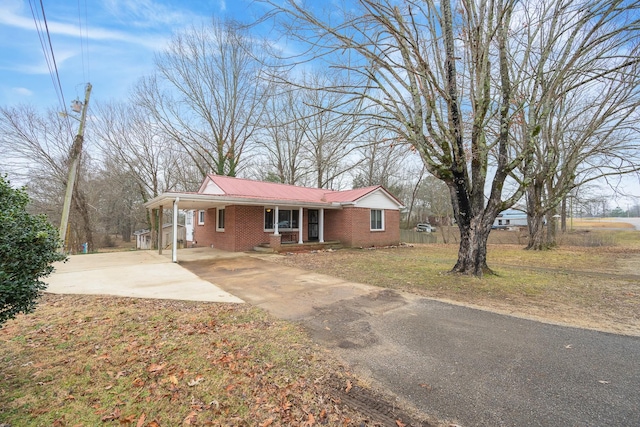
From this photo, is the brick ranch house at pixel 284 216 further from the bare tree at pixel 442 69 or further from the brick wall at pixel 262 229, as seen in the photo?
the bare tree at pixel 442 69

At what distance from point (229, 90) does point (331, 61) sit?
18.0 metres

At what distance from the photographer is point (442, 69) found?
7383 millimetres

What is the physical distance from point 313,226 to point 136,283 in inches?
439

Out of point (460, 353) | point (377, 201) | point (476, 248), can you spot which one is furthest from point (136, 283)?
point (377, 201)

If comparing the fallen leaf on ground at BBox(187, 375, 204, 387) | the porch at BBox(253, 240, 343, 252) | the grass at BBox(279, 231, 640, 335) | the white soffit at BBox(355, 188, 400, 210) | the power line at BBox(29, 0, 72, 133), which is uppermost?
the power line at BBox(29, 0, 72, 133)

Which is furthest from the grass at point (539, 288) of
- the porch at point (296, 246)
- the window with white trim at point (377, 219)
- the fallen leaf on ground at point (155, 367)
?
the window with white trim at point (377, 219)

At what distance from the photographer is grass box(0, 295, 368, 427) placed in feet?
7.55

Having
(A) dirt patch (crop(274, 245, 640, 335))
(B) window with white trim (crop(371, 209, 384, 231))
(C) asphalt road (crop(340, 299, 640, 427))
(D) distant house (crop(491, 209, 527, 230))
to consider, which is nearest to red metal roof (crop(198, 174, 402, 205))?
(B) window with white trim (crop(371, 209, 384, 231))

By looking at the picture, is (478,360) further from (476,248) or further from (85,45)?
(85,45)

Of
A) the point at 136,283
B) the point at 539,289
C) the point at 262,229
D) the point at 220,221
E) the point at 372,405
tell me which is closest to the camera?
the point at 372,405

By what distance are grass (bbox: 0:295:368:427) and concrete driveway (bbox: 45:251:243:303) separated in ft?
4.48

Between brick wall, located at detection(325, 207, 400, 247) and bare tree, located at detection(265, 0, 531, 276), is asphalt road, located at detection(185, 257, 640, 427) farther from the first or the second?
brick wall, located at detection(325, 207, 400, 247)

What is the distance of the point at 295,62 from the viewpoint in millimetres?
6230

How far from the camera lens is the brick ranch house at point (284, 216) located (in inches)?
542
